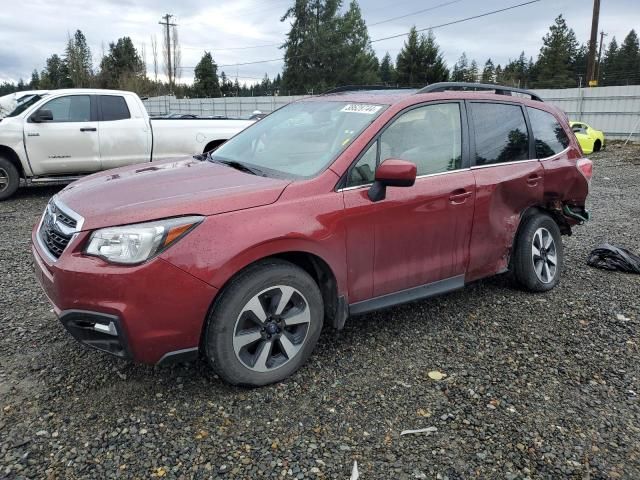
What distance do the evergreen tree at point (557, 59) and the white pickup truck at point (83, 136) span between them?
59.4 meters

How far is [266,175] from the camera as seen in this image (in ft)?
10.9

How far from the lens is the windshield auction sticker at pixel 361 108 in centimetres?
359

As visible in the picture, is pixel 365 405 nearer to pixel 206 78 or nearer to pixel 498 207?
pixel 498 207

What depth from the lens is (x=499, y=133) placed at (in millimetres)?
4281

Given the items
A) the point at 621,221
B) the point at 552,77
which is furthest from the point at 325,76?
the point at 621,221

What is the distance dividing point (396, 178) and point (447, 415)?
138 cm

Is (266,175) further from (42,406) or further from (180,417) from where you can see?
(42,406)

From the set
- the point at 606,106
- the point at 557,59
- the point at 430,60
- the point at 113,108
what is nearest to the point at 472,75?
the point at 430,60

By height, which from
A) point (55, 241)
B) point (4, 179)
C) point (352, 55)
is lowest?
point (4, 179)

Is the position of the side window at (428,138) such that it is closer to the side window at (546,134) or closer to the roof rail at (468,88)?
the roof rail at (468,88)

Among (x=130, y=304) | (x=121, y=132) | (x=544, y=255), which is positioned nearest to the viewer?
(x=130, y=304)

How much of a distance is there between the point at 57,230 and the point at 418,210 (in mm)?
2227

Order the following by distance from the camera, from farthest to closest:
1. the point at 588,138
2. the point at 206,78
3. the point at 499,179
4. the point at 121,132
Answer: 1. the point at 206,78
2. the point at 588,138
3. the point at 121,132
4. the point at 499,179

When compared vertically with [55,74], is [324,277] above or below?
below
